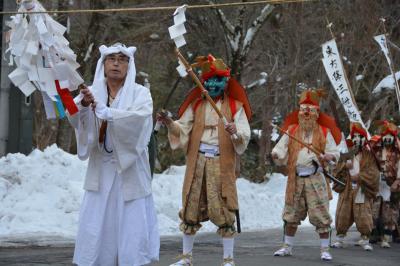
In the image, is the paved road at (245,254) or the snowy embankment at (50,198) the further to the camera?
the snowy embankment at (50,198)

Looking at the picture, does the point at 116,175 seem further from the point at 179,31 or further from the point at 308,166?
the point at 308,166

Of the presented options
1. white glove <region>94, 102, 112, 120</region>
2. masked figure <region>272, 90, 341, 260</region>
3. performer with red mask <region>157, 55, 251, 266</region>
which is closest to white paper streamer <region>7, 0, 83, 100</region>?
white glove <region>94, 102, 112, 120</region>

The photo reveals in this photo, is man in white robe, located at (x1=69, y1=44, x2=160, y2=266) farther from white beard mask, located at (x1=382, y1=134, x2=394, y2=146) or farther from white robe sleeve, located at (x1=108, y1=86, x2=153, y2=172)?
white beard mask, located at (x1=382, y1=134, x2=394, y2=146)

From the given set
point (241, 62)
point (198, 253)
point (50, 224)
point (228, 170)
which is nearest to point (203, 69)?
point (228, 170)

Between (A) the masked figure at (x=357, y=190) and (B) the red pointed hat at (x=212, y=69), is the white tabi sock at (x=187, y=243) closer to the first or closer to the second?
(B) the red pointed hat at (x=212, y=69)

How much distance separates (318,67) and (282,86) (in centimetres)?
116

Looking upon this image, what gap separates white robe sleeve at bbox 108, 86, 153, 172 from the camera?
288 inches

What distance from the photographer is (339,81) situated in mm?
13453

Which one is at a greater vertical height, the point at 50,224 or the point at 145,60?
the point at 145,60

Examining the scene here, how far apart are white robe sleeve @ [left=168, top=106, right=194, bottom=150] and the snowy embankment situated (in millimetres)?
3583

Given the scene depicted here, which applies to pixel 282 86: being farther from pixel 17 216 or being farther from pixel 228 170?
pixel 228 170

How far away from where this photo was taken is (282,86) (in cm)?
2684

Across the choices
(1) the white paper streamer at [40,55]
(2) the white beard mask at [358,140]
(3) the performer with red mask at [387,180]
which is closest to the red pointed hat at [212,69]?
(1) the white paper streamer at [40,55]

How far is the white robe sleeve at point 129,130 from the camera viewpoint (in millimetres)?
7324
